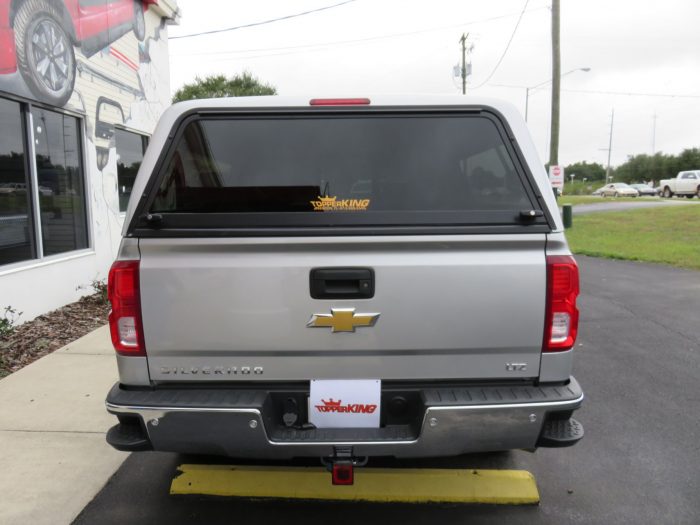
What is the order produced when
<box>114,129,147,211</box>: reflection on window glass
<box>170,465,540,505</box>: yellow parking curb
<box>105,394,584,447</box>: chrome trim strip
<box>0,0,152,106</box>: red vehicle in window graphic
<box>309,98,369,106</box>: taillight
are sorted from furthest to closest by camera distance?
<box>114,129,147,211</box>: reflection on window glass < <box>0,0,152,106</box>: red vehicle in window graphic < <box>170,465,540,505</box>: yellow parking curb < <box>309,98,369,106</box>: taillight < <box>105,394,584,447</box>: chrome trim strip

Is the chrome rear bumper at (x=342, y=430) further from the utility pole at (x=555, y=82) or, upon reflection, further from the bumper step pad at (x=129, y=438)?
the utility pole at (x=555, y=82)

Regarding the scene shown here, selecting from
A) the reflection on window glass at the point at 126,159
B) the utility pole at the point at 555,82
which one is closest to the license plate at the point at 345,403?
the reflection on window glass at the point at 126,159

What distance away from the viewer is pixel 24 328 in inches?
248

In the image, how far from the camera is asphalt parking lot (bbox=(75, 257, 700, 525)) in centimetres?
295

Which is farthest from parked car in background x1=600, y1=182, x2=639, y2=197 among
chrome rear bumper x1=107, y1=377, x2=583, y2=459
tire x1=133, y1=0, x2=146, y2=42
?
chrome rear bumper x1=107, y1=377, x2=583, y2=459

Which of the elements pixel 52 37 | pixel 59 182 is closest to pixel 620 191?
pixel 59 182

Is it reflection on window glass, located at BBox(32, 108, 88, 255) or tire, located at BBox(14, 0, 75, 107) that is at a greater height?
tire, located at BBox(14, 0, 75, 107)

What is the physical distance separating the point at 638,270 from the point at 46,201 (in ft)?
33.8

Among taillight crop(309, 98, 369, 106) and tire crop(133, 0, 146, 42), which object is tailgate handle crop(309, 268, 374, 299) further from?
tire crop(133, 0, 146, 42)

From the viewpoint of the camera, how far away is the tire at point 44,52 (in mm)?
6457

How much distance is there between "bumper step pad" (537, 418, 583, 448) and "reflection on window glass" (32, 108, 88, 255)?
664 cm

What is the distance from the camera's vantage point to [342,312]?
2434mm

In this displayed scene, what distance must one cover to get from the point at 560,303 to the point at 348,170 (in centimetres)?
113

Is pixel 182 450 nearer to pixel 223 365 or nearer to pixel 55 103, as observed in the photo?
pixel 223 365
